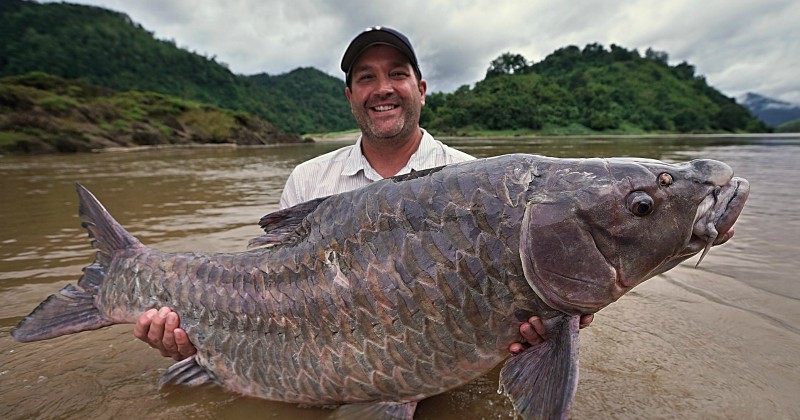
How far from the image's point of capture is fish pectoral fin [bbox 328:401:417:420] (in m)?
1.94

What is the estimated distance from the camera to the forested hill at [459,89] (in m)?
60.4

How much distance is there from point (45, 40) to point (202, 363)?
78.4 m

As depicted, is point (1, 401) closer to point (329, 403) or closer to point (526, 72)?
point (329, 403)

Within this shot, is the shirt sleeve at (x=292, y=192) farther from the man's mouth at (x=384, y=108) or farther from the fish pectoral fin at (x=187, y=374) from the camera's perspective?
the fish pectoral fin at (x=187, y=374)

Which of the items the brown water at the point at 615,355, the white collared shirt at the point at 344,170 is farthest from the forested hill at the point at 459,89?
the white collared shirt at the point at 344,170

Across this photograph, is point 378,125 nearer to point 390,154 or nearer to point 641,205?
point 390,154

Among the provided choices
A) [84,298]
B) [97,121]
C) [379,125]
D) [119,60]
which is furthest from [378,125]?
[119,60]

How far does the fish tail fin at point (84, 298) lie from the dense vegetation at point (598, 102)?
63140 mm

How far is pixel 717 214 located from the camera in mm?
1580

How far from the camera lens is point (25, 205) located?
7.16 m

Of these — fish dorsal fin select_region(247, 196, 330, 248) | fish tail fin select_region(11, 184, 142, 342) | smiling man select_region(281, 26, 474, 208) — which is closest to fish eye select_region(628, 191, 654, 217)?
fish dorsal fin select_region(247, 196, 330, 248)

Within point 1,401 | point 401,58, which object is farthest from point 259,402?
point 401,58

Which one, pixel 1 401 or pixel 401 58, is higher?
pixel 401 58

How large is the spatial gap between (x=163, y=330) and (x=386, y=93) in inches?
89.7
